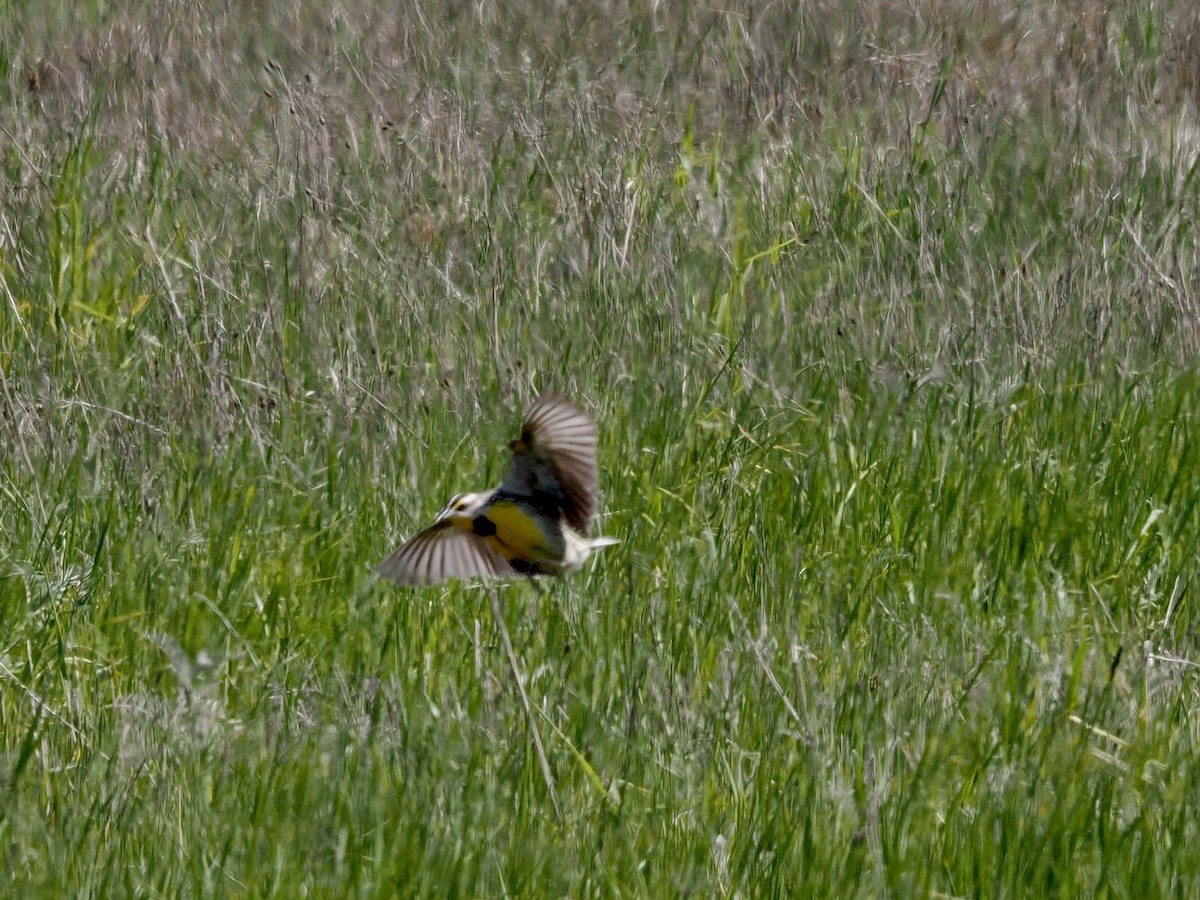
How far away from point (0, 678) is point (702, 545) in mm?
1335

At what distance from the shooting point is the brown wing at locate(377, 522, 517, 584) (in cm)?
286

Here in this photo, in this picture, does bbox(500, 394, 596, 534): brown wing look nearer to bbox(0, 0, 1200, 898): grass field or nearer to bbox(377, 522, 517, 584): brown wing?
bbox(377, 522, 517, 584): brown wing

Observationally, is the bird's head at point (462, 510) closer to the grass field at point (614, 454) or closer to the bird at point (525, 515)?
the bird at point (525, 515)

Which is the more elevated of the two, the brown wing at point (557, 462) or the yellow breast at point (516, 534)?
the brown wing at point (557, 462)

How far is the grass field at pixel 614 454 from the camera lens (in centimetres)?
270

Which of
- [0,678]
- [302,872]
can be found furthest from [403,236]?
[302,872]

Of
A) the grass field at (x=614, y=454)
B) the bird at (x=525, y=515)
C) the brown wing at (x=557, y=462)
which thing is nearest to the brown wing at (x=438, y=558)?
the bird at (x=525, y=515)

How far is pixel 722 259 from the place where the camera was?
17.9 ft

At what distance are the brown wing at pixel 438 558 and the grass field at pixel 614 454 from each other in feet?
0.81

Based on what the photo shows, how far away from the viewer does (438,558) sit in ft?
9.43

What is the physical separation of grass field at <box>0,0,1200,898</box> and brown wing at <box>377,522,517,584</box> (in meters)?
0.25

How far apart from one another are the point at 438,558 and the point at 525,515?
6.2 inches

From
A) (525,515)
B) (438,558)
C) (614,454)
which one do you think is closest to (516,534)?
(525,515)

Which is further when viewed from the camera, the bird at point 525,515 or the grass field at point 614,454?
the bird at point 525,515
